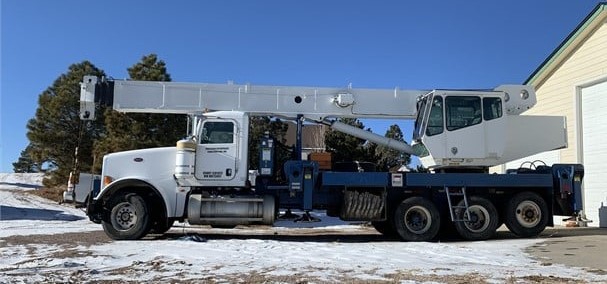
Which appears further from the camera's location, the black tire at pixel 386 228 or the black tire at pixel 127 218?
the black tire at pixel 386 228

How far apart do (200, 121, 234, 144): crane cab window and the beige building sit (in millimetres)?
12269

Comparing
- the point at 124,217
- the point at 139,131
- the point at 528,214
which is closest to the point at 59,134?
the point at 139,131

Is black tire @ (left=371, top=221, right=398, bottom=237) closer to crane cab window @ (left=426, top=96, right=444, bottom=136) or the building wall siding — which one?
crane cab window @ (left=426, top=96, right=444, bottom=136)

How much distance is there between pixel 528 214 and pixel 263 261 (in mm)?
7921

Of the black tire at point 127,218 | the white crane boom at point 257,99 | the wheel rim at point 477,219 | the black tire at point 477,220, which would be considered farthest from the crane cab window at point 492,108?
the black tire at point 127,218

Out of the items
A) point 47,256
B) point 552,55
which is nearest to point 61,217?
point 47,256

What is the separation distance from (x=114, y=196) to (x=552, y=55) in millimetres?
16114

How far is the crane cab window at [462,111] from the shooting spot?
13.8 m

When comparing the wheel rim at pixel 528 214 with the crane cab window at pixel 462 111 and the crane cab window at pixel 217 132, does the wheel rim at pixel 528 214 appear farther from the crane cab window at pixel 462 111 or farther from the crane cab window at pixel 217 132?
the crane cab window at pixel 217 132

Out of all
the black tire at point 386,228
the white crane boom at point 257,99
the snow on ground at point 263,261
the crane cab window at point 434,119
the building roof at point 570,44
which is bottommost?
the snow on ground at point 263,261

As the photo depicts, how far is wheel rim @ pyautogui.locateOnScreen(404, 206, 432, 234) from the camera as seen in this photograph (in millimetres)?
13711

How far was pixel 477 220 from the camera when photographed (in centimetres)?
1398

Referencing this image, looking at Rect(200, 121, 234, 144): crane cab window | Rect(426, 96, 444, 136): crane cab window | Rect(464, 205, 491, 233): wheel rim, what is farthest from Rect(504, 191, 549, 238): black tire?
Rect(200, 121, 234, 144): crane cab window

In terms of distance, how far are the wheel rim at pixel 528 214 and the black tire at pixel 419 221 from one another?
2179 millimetres
